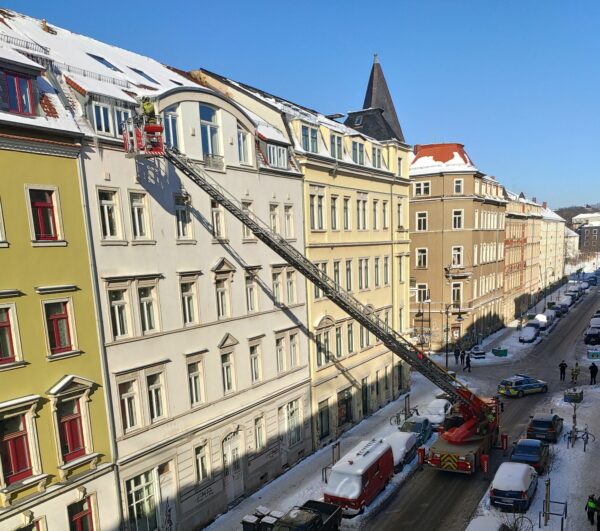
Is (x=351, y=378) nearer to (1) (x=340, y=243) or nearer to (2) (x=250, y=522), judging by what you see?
(1) (x=340, y=243)

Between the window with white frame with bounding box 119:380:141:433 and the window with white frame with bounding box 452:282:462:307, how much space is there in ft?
137

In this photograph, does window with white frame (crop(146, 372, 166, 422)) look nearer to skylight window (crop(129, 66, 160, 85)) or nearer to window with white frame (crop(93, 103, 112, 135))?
window with white frame (crop(93, 103, 112, 135))

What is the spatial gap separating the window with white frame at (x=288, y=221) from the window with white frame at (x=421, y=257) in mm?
30717

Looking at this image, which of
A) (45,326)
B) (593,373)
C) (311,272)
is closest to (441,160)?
(593,373)

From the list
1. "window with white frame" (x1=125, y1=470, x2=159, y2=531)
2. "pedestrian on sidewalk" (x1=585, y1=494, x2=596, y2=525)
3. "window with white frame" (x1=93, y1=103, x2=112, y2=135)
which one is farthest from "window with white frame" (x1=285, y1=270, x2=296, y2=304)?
"pedestrian on sidewalk" (x1=585, y1=494, x2=596, y2=525)

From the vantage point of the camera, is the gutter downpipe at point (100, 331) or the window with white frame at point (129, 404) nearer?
the gutter downpipe at point (100, 331)

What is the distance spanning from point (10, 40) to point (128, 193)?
6.37m

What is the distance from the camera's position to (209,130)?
21000 millimetres

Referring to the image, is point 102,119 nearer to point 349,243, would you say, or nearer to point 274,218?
point 274,218

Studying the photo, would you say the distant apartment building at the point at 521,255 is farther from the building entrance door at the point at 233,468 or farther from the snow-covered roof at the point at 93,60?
the snow-covered roof at the point at 93,60

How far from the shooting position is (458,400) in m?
24.8

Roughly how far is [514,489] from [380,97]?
43.2 m

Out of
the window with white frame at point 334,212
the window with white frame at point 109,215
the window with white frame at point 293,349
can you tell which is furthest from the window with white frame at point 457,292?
the window with white frame at point 109,215

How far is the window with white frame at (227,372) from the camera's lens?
21859 millimetres
